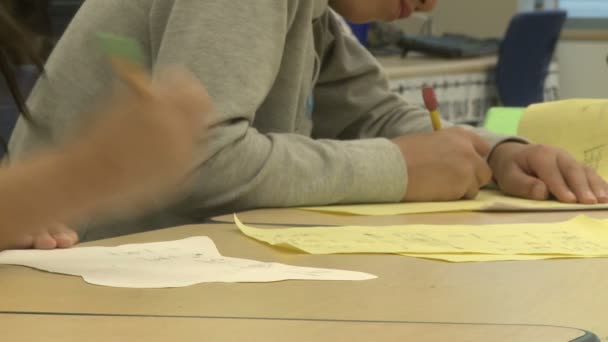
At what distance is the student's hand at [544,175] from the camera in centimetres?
137

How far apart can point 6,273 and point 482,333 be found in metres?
0.40

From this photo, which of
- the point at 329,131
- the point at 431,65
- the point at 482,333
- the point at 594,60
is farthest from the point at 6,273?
the point at 594,60

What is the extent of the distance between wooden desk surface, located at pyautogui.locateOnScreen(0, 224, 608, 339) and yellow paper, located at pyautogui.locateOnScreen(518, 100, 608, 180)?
65 centimetres

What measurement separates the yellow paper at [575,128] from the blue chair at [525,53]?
2.72m

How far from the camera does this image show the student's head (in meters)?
1.50

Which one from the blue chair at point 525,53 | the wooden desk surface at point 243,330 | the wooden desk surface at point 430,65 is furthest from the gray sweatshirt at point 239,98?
the blue chair at point 525,53

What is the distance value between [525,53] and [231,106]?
3.47 m

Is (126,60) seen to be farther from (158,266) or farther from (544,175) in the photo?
(544,175)

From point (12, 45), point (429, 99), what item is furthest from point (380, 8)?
point (12, 45)

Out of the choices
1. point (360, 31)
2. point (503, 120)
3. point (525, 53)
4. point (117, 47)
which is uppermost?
point (117, 47)

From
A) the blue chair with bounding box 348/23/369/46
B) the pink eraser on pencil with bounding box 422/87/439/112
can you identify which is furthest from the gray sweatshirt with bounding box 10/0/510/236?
the blue chair with bounding box 348/23/369/46

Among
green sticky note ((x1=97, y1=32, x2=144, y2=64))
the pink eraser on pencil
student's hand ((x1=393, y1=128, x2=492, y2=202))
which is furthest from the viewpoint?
the pink eraser on pencil

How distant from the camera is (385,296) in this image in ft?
2.62

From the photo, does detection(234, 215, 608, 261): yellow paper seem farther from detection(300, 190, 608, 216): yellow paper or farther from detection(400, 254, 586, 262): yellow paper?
detection(300, 190, 608, 216): yellow paper
